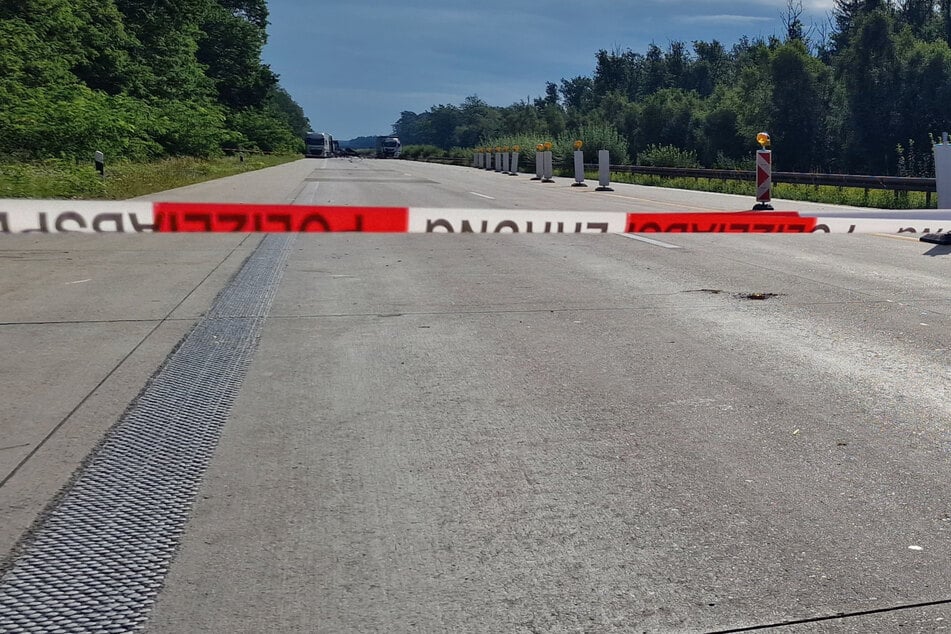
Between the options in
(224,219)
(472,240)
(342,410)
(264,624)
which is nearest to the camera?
(264,624)

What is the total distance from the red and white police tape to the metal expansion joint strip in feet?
3.47

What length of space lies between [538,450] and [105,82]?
48.8 meters

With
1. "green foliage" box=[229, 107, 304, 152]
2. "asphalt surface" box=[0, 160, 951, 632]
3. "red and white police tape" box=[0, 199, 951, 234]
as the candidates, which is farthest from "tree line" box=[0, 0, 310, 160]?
"red and white police tape" box=[0, 199, 951, 234]

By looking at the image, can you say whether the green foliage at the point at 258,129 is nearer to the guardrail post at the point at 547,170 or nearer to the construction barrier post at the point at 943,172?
the guardrail post at the point at 547,170

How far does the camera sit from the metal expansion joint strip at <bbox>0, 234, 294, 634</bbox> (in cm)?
262

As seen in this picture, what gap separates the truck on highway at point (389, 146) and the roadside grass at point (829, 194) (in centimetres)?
9064

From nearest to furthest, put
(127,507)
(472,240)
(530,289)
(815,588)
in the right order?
(815,588), (127,507), (530,289), (472,240)

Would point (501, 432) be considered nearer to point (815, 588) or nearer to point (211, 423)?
point (211, 423)

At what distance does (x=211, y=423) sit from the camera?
4.29 metres

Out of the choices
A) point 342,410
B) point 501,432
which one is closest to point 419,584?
point 501,432

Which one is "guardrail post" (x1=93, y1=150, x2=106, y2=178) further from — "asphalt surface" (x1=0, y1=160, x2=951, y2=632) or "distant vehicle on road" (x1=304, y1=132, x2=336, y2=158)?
"distant vehicle on road" (x1=304, y1=132, x2=336, y2=158)

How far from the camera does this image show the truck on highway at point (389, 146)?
397ft

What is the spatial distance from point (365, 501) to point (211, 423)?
48.1 inches

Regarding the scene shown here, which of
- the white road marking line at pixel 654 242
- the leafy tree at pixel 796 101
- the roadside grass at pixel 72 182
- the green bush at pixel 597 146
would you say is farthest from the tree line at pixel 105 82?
the leafy tree at pixel 796 101
